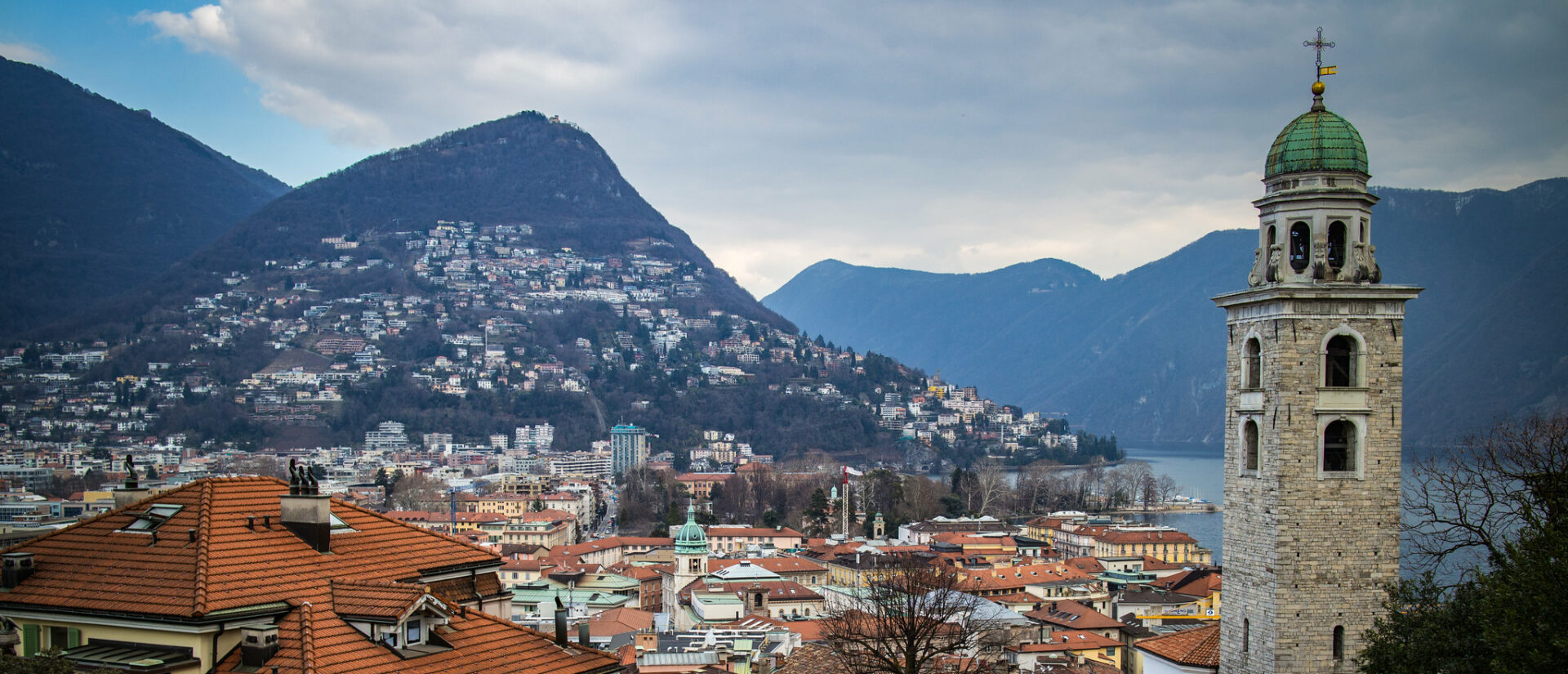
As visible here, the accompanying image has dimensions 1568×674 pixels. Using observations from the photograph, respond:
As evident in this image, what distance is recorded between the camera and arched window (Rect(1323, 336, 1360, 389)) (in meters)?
15.0

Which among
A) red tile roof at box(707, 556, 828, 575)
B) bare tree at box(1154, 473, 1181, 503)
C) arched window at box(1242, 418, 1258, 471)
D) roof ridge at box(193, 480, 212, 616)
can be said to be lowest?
bare tree at box(1154, 473, 1181, 503)

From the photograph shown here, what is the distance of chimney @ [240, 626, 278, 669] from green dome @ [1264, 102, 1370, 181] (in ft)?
44.3

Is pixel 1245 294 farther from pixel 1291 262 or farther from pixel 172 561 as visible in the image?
pixel 172 561

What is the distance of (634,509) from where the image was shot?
98750mm

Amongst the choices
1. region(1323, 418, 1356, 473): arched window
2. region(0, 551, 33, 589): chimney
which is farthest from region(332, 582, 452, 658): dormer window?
region(1323, 418, 1356, 473): arched window

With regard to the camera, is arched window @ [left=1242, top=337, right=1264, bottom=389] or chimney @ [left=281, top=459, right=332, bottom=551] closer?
chimney @ [left=281, top=459, right=332, bottom=551]

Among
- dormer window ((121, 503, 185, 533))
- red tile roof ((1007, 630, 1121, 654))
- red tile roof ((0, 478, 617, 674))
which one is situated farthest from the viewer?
red tile roof ((1007, 630, 1121, 654))

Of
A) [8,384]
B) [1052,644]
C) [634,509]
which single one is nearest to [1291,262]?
[1052,644]

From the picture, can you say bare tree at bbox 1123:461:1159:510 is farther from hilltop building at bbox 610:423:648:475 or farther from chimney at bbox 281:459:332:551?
chimney at bbox 281:459:332:551

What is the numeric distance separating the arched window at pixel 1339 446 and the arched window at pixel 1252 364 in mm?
1090

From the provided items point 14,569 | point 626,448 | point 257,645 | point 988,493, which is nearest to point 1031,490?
point 988,493

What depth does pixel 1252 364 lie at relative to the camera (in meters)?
15.7

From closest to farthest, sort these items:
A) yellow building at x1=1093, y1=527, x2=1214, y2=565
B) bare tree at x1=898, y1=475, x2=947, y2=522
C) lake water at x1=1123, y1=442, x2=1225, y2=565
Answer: yellow building at x1=1093, y1=527, x2=1214, y2=565 < bare tree at x1=898, y1=475, x2=947, y2=522 < lake water at x1=1123, y1=442, x2=1225, y2=565

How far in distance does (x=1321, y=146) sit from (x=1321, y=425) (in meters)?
3.73
